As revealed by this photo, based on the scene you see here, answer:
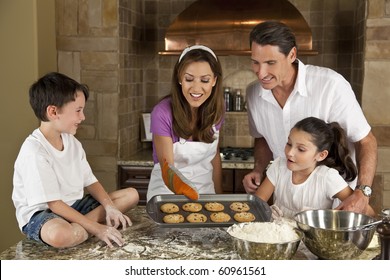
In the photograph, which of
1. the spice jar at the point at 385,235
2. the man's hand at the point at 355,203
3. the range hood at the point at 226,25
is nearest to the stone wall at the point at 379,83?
the range hood at the point at 226,25

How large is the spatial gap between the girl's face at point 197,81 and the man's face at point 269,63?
7.4 inches

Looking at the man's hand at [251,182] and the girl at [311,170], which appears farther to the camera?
the man's hand at [251,182]

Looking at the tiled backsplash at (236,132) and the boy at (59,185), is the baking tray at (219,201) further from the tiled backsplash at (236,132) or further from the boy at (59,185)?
the tiled backsplash at (236,132)

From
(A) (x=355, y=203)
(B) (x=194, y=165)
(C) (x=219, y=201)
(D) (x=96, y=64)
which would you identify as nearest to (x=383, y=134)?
(B) (x=194, y=165)

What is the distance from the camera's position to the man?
6.29 ft

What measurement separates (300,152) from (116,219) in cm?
66

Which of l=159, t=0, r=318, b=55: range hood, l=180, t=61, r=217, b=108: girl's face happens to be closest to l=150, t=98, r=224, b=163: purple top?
l=180, t=61, r=217, b=108: girl's face

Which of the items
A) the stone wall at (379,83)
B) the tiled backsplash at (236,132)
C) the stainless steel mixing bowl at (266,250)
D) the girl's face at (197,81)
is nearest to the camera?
the stainless steel mixing bowl at (266,250)

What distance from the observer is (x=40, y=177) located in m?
1.62

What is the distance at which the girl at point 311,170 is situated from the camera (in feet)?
5.98

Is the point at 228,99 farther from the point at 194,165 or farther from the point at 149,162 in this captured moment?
the point at 194,165

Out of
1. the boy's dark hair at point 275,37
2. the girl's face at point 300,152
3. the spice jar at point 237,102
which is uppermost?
the boy's dark hair at point 275,37

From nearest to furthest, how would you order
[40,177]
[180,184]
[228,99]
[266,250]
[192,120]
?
[266,250] < [40,177] < [180,184] < [192,120] < [228,99]

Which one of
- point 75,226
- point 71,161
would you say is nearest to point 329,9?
point 71,161
